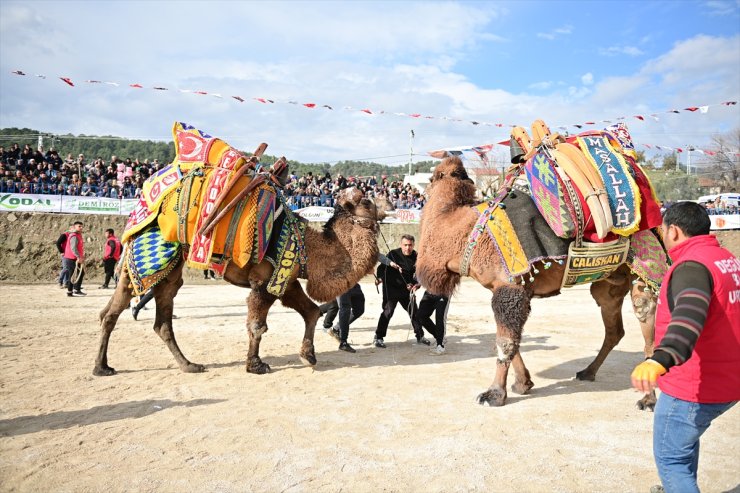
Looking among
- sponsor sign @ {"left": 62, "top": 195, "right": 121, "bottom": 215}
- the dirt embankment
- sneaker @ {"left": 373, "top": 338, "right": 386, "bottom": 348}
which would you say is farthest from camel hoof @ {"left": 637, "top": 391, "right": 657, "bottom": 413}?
sponsor sign @ {"left": 62, "top": 195, "right": 121, "bottom": 215}

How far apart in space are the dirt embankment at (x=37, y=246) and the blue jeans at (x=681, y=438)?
1584 centimetres

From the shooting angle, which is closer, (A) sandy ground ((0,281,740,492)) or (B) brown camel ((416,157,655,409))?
(A) sandy ground ((0,281,740,492))

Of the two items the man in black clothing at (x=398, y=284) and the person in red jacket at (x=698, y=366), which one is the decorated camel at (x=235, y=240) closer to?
the man in black clothing at (x=398, y=284)

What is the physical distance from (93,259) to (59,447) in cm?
1723

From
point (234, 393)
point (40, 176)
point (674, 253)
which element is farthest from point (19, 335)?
point (40, 176)

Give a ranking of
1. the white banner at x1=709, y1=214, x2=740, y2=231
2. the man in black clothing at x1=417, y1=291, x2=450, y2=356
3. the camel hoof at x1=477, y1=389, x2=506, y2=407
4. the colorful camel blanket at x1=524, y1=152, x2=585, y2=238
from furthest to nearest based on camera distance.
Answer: the white banner at x1=709, y1=214, x2=740, y2=231 < the man in black clothing at x1=417, y1=291, x2=450, y2=356 < the camel hoof at x1=477, y1=389, x2=506, y2=407 < the colorful camel blanket at x1=524, y1=152, x2=585, y2=238

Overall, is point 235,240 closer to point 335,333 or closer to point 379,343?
point 335,333

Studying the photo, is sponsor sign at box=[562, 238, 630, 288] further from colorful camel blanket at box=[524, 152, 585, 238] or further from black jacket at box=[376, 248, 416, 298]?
black jacket at box=[376, 248, 416, 298]

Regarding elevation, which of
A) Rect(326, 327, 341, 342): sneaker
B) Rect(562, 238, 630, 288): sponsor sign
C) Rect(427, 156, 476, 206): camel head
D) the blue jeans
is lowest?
Rect(326, 327, 341, 342): sneaker

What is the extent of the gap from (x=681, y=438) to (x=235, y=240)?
503 cm

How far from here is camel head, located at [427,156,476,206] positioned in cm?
604

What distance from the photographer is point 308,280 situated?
679 centimetres

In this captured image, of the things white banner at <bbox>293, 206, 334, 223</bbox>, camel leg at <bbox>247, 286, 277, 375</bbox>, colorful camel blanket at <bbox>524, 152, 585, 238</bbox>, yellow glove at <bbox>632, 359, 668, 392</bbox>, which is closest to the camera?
yellow glove at <bbox>632, 359, 668, 392</bbox>

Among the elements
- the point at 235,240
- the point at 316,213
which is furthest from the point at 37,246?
the point at 235,240
